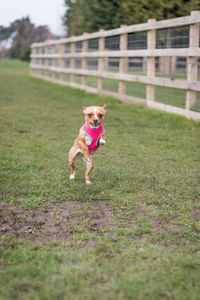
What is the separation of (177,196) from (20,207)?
165 centimetres

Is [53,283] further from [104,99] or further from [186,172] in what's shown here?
[104,99]

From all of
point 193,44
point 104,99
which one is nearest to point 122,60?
point 104,99

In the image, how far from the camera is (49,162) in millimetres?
5660

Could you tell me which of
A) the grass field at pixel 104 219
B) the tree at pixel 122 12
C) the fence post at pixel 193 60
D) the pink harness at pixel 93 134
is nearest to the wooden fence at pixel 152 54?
the fence post at pixel 193 60

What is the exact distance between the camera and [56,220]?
12.1ft

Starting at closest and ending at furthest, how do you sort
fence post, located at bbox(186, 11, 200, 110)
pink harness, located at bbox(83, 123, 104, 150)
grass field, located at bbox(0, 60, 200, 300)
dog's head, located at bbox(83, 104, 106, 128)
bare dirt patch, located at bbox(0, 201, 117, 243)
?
grass field, located at bbox(0, 60, 200, 300) < bare dirt patch, located at bbox(0, 201, 117, 243) < dog's head, located at bbox(83, 104, 106, 128) < pink harness, located at bbox(83, 123, 104, 150) < fence post, located at bbox(186, 11, 200, 110)

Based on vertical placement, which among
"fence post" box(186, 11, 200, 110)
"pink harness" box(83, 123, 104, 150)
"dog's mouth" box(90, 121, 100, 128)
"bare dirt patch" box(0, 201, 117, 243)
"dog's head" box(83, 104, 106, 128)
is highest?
"fence post" box(186, 11, 200, 110)

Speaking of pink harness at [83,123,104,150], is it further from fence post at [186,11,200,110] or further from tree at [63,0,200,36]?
tree at [63,0,200,36]

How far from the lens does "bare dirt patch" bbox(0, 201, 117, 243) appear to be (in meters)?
3.37

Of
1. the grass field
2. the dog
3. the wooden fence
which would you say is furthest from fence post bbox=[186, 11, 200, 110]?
the dog

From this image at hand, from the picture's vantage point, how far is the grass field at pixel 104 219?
256 cm

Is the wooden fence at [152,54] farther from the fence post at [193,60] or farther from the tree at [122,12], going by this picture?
the tree at [122,12]

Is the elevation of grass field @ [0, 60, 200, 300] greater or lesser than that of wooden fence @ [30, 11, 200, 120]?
lesser

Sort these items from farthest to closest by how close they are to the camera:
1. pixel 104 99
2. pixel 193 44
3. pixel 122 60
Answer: pixel 104 99, pixel 122 60, pixel 193 44
